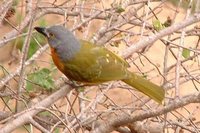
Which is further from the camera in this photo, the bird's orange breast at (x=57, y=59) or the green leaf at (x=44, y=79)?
the bird's orange breast at (x=57, y=59)

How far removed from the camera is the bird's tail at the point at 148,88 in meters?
2.38

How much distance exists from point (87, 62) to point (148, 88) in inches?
12.1

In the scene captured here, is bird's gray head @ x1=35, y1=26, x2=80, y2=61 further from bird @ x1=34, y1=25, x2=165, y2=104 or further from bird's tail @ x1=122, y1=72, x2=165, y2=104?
bird's tail @ x1=122, y1=72, x2=165, y2=104

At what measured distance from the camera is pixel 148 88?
2.44 m

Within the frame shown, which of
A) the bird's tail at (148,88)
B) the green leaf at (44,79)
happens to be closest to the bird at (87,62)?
the bird's tail at (148,88)

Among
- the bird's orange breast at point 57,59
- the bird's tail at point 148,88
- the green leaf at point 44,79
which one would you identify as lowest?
the green leaf at point 44,79

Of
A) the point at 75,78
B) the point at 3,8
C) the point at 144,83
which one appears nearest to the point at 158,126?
the point at 144,83

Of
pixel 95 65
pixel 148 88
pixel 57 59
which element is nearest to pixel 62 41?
pixel 57 59

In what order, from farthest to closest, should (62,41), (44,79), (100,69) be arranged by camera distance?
(100,69) < (62,41) < (44,79)

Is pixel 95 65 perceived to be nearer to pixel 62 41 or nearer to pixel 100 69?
pixel 100 69

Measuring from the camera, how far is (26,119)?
71.0 inches

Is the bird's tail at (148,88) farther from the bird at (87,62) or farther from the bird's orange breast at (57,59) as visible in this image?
the bird's orange breast at (57,59)

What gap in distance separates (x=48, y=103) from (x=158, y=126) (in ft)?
2.86

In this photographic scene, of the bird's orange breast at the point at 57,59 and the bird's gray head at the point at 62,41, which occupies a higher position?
the bird's gray head at the point at 62,41
